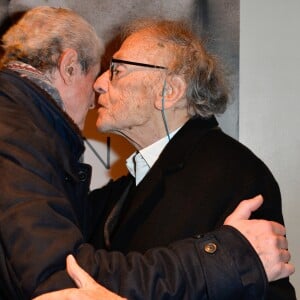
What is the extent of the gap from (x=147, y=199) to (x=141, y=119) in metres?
A: 0.25

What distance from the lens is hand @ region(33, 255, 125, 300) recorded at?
0.92m

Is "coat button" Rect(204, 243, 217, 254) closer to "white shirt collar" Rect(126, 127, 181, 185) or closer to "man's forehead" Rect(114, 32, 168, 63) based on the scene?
"white shirt collar" Rect(126, 127, 181, 185)

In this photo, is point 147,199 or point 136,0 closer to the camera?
point 147,199

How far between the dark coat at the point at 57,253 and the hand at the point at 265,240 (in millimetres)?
28

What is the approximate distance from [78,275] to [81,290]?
35mm

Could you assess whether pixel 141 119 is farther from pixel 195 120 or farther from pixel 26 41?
pixel 26 41

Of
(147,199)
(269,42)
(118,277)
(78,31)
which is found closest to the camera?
(118,277)

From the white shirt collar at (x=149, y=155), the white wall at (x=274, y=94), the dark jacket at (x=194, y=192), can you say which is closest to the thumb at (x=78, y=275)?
→ the dark jacket at (x=194, y=192)

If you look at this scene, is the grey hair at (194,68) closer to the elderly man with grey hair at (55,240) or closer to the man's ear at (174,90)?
the man's ear at (174,90)

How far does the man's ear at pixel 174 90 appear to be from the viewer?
61.4 inches

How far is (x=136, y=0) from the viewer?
195 cm

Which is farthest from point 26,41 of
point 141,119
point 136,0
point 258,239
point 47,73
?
point 258,239

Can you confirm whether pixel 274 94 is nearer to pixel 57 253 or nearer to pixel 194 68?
pixel 194 68

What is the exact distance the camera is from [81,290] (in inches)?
36.6
